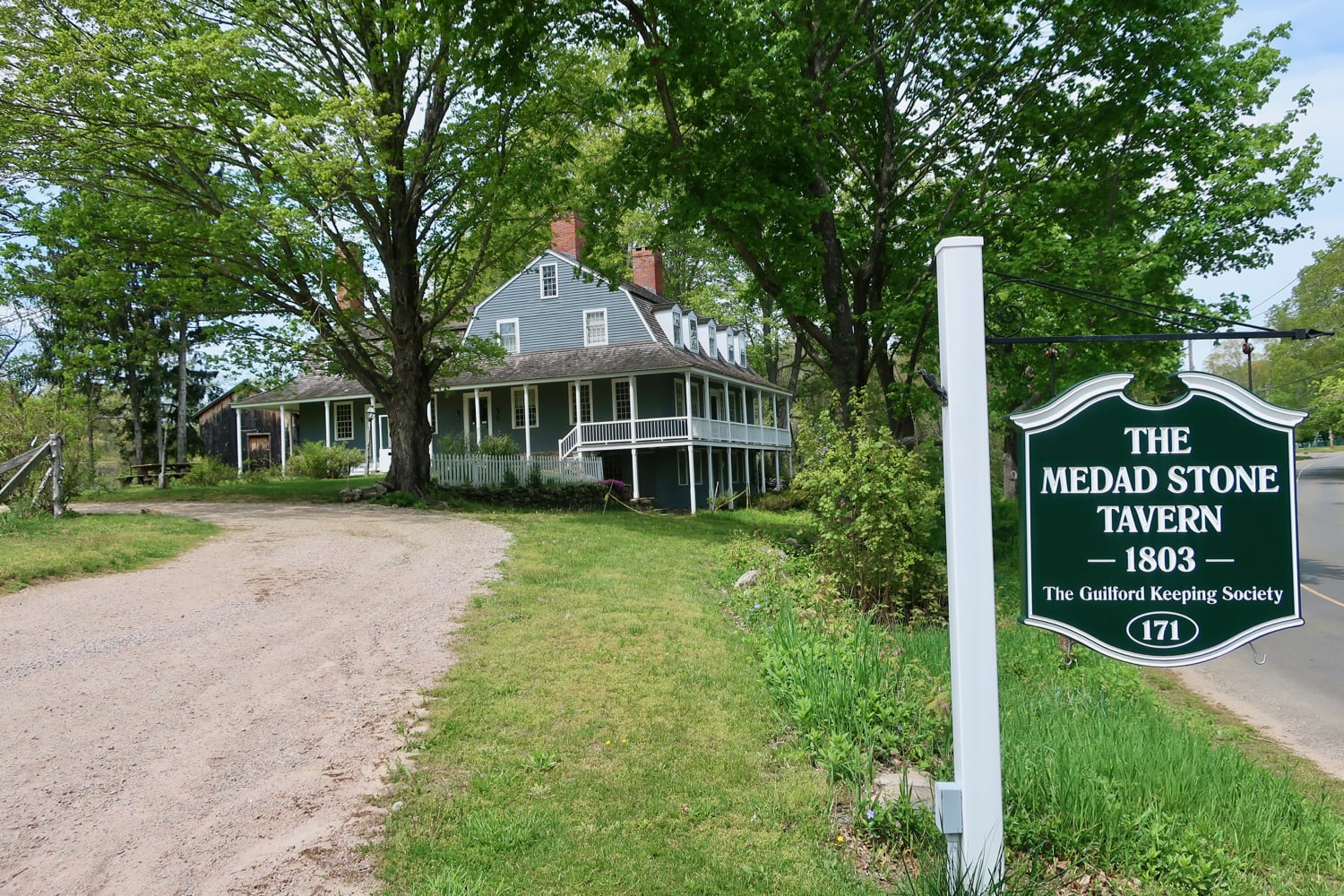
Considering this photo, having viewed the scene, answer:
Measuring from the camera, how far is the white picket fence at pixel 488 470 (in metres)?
23.7

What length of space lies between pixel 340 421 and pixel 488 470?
12.9 meters

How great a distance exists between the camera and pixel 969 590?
3.64m

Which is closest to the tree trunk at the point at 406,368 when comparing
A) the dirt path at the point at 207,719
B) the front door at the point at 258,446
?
the dirt path at the point at 207,719

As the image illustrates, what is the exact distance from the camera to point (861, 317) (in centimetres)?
1521

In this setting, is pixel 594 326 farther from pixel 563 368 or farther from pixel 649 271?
pixel 649 271

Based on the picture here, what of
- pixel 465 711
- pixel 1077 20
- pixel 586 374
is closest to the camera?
pixel 465 711

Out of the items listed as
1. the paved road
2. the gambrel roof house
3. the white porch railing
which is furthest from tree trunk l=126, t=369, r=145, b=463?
the paved road

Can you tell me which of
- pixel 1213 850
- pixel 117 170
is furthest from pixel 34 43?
pixel 1213 850

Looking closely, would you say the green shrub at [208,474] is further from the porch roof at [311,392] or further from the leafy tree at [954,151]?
the leafy tree at [954,151]

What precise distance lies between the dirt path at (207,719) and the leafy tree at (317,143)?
8.54 m

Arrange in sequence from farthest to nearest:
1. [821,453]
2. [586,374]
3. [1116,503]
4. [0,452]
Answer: [586,374]
[0,452]
[821,453]
[1116,503]

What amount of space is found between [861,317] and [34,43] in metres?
17.3

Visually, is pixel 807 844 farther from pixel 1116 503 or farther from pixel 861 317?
pixel 861 317

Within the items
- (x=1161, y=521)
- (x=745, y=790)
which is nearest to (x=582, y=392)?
(x=745, y=790)
